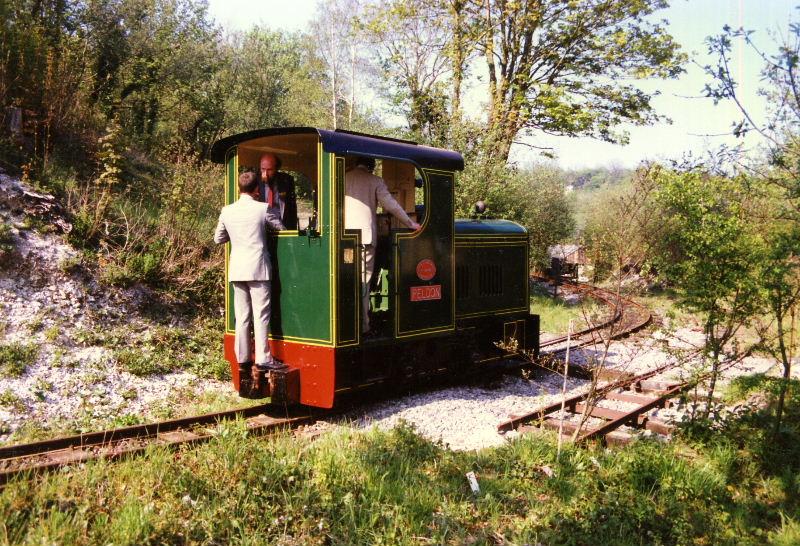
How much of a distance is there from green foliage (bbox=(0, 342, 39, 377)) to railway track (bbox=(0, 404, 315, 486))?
2.10m

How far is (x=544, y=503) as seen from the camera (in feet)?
14.1

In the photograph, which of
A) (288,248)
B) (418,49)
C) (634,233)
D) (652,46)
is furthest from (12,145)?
(652,46)

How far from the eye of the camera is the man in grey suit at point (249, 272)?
19.8ft

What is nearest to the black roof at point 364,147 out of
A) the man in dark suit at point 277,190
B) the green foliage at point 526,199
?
the man in dark suit at point 277,190

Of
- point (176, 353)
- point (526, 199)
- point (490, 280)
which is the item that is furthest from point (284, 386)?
point (526, 199)

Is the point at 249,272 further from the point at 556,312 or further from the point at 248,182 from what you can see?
the point at 556,312

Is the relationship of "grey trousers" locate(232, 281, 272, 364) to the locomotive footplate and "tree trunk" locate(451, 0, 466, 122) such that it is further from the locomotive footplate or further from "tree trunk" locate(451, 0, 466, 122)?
"tree trunk" locate(451, 0, 466, 122)

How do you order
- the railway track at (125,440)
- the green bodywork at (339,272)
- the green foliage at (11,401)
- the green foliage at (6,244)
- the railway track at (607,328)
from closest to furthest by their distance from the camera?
the railway track at (125,440)
the green foliage at (11,401)
the green bodywork at (339,272)
the green foliage at (6,244)
the railway track at (607,328)

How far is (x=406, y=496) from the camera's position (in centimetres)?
407

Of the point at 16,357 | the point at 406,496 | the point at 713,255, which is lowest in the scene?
the point at 406,496

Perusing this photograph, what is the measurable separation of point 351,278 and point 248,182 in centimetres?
137

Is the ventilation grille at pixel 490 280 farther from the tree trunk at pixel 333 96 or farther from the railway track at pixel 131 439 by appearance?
the tree trunk at pixel 333 96

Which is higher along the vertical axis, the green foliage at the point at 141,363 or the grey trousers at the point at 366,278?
the grey trousers at the point at 366,278

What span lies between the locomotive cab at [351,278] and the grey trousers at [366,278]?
15 cm
